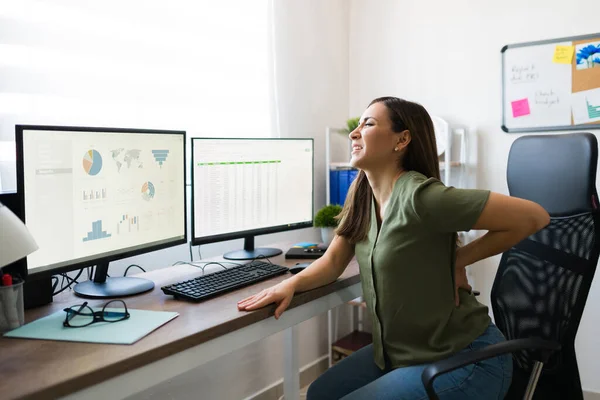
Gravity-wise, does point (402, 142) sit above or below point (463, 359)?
above

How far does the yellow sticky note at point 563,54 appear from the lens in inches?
94.4

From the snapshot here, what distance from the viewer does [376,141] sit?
1526 mm

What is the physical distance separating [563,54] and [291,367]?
1790 millimetres

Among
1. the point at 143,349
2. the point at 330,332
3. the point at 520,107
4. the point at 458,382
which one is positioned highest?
the point at 520,107

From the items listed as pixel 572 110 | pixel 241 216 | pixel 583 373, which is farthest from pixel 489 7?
pixel 583 373

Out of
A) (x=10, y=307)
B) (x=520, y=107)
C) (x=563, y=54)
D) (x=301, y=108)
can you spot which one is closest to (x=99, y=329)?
(x=10, y=307)

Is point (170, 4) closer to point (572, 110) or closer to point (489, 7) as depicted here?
point (489, 7)

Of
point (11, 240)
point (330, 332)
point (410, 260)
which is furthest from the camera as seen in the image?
point (330, 332)

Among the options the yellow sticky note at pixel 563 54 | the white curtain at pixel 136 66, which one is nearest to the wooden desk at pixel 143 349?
the white curtain at pixel 136 66

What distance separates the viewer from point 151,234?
164 centimetres

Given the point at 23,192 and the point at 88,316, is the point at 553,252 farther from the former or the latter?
the point at 23,192

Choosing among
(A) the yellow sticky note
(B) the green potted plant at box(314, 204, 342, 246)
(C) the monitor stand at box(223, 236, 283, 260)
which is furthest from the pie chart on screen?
(A) the yellow sticky note

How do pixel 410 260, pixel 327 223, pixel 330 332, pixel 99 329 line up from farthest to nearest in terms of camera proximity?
1. pixel 330 332
2. pixel 327 223
3. pixel 410 260
4. pixel 99 329

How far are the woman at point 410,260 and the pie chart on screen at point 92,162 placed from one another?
53 cm
